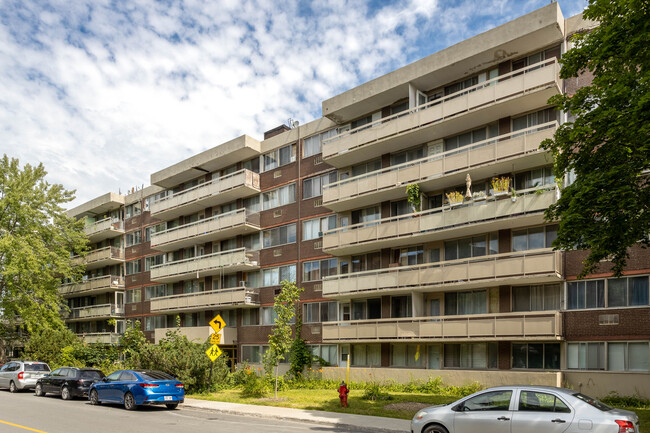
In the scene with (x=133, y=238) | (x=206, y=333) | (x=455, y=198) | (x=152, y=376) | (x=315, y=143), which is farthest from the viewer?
(x=133, y=238)

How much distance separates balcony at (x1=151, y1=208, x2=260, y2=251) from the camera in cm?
3650

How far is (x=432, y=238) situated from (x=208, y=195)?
17.9 meters

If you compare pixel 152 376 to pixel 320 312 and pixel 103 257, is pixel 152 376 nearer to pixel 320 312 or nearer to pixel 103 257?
pixel 320 312

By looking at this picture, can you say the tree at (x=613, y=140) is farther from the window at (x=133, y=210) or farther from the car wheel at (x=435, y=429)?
the window at (x=133, y=210)

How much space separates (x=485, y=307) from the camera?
2527 centimetres

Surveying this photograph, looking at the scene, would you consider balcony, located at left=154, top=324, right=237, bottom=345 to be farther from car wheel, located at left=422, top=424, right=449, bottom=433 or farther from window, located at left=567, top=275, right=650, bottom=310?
car wheel, located at left=422, top=424, right=449, bottom=433

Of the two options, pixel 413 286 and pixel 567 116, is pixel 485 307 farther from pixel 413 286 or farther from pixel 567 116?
pixel 567 116

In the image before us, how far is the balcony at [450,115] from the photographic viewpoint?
23203 mm

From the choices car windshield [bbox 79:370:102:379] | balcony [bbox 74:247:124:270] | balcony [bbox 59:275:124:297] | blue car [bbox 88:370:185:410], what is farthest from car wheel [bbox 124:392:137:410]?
balcony [bbox 74:247:124:270]

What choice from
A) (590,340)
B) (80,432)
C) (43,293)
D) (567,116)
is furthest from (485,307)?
(43,293)

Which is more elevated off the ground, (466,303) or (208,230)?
(208,230)

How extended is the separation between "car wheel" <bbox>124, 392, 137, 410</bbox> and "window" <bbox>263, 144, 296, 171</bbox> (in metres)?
18.7

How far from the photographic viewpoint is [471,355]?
1000 inches

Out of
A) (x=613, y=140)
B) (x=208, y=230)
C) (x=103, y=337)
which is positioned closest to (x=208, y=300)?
(x=208, y=230)
